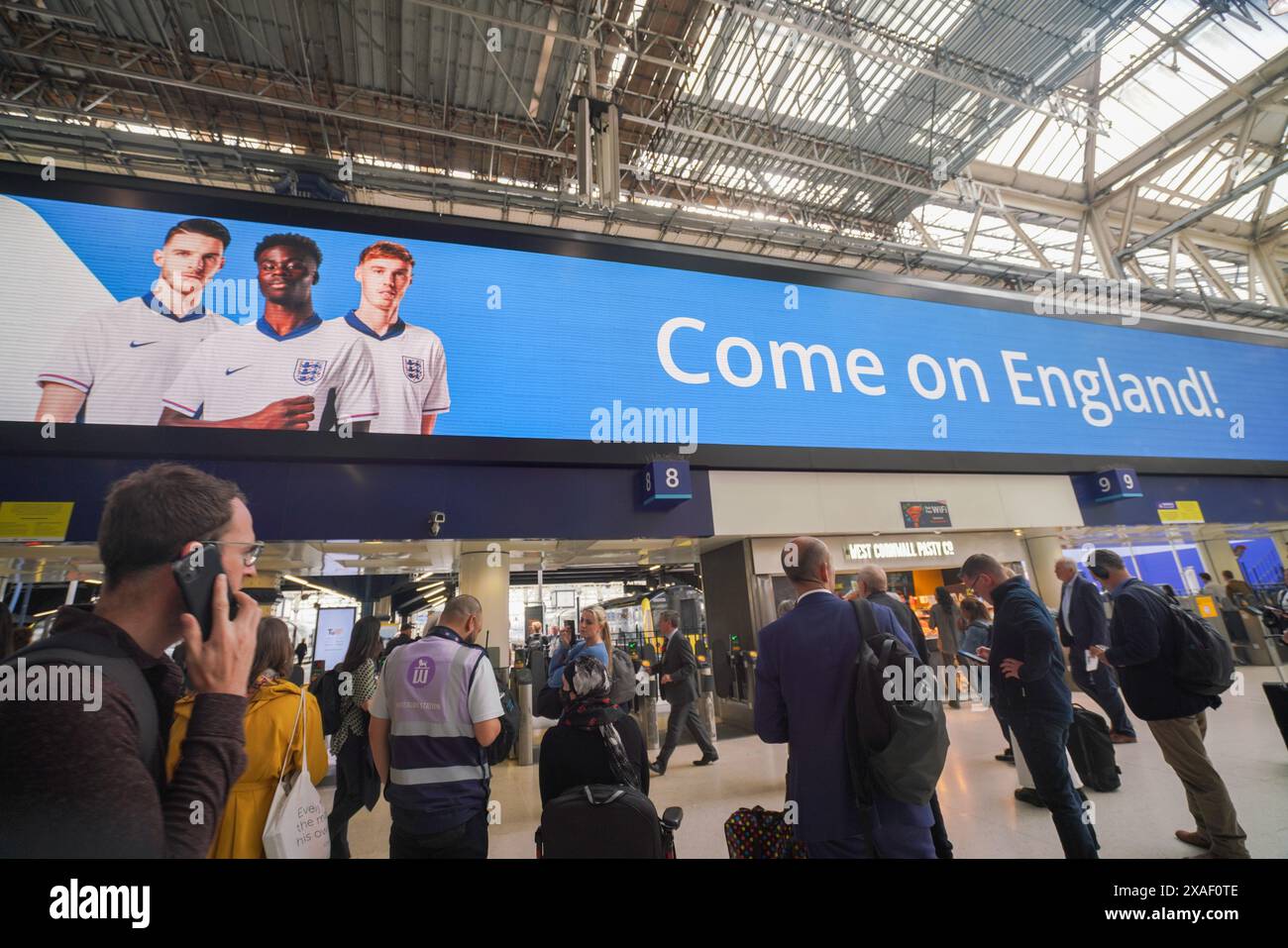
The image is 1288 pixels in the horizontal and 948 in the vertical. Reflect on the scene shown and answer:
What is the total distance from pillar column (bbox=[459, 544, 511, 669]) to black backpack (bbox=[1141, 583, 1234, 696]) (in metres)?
4.79

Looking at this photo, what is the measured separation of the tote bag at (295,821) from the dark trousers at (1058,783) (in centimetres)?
302

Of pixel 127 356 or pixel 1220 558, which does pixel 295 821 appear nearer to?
pixel 127 356

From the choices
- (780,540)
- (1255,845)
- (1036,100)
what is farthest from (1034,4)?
(1255,845)

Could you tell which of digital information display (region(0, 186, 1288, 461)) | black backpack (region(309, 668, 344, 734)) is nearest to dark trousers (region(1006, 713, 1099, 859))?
digital information display (region(0, 186, 1288, 461))

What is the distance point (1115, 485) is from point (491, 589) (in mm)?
7369

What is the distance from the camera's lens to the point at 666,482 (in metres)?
5.01

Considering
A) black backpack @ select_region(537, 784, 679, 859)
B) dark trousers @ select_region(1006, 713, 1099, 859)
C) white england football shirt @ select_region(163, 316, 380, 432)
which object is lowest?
dark trousers @ select_region(1006, 713, 1099, 859)

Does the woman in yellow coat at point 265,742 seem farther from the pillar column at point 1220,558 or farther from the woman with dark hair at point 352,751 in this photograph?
the pillar column at point 1220,558

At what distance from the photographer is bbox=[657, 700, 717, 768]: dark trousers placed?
16.4 feet

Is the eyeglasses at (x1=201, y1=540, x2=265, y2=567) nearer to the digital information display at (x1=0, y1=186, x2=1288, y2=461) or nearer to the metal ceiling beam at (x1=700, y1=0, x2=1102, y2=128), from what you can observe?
the digital information display at (x1=0, y1=186, x2=1288, y2=461)

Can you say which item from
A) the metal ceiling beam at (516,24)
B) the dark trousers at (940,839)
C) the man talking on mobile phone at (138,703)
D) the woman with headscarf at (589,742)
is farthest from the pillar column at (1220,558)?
the man talking on mobile phone at (138,703)

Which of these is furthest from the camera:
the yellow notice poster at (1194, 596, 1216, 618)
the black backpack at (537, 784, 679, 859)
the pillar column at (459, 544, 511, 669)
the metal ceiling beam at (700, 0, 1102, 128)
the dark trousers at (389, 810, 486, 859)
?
the yellow notice poster at (1194, 596, 1216, 618)

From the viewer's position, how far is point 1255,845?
115 inches
